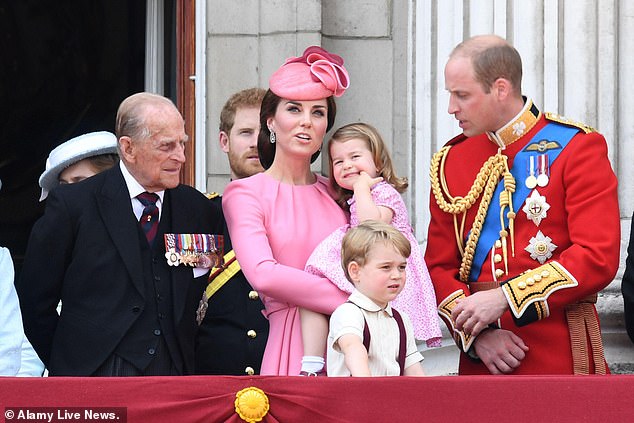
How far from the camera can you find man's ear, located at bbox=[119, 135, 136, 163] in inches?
191

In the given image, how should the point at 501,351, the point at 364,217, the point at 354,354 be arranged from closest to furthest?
the point at 354,354 < the point at 364,217 < the point at 501,351

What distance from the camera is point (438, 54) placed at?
6.67 metres

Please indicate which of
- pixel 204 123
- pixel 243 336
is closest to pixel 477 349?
pixel 243 336

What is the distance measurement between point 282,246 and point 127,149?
0.57m

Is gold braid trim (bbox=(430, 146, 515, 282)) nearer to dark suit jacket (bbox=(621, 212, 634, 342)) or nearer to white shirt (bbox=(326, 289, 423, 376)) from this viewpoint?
A: dark suit jacket (bbox=(621, 212, 634, 342))

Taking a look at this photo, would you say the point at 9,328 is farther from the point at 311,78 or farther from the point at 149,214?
the point at 311,78

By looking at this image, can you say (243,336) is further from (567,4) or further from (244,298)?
(567,4)

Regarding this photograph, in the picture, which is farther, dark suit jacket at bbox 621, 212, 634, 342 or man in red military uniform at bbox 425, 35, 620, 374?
dark suit jacket at bbox 621, 212, 634, 342

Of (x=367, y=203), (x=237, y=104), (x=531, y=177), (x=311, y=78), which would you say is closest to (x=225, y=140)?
(x=237, y=104)

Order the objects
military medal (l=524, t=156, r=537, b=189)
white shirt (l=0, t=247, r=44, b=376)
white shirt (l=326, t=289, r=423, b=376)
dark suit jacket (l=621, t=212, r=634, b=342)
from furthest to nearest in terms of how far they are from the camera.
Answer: dark suit jacket (l=621, t=212, r=634, b=342) → military medal (l=524, t=156, r=537, b=189) → white shirt (l=0, t=247, r=44, b=376) → white shirt (l=326, t=289, r=423, b=376)

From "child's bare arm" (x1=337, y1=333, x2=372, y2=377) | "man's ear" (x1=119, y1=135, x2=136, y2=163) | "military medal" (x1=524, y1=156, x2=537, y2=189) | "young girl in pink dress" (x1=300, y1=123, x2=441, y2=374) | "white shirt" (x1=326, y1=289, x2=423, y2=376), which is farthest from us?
"military medal" (x1=524, y1=156, x2=537, y2=189)

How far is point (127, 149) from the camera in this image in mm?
4871

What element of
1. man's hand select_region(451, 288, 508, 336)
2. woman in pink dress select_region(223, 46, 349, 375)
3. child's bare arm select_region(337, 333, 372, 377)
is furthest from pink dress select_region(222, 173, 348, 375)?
man's hand select_region(451, 288, 508, 336)

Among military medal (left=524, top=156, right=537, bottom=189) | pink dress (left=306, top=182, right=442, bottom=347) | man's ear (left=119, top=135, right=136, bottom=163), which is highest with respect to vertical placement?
man's ear (left=119, top=135, right=136, bottom=163)
